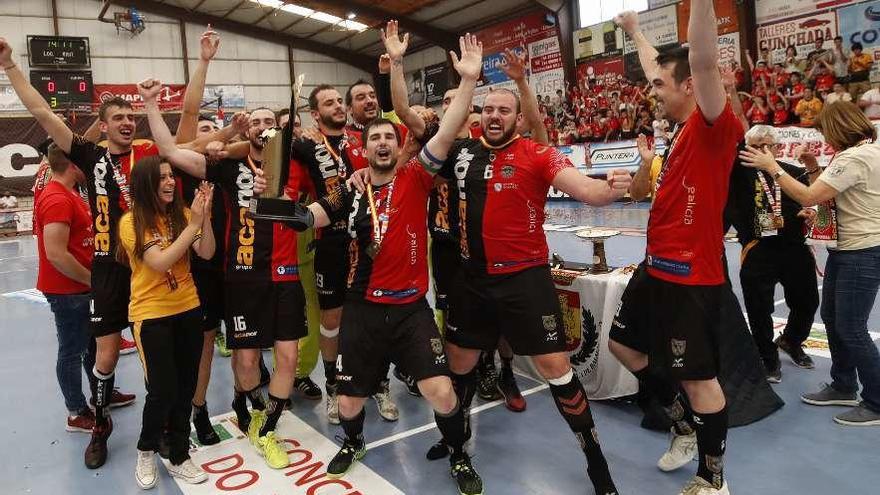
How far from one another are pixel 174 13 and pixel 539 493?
28733 millimetres

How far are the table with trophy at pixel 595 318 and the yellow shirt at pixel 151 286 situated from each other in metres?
2.53

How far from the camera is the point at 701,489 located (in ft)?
9.42

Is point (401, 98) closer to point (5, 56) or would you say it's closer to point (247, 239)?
point (247, 239)

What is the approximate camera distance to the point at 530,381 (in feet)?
16.0

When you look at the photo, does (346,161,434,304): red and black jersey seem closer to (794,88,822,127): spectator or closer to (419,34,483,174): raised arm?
(419,34,483,174): raised arm

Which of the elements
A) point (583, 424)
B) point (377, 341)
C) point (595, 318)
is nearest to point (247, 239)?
point (377, 341)

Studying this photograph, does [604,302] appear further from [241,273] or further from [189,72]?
[189,72]

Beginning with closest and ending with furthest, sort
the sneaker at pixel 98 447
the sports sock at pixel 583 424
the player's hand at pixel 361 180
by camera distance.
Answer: the sports sock at pixel 583 424
the player's hand at pixel 361 180
the sneaker at pixel 98 447

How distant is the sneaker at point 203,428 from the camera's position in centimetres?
404

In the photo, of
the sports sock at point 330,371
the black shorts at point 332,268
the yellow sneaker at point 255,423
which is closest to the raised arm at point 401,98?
the black shorts at point 332,268

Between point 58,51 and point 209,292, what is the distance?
78.6 ft

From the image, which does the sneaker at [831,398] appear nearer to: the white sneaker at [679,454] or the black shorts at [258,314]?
the white sneaker at [679,454]

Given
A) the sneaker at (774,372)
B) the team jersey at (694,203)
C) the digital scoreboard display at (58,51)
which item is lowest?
the sneaker at (774,372)

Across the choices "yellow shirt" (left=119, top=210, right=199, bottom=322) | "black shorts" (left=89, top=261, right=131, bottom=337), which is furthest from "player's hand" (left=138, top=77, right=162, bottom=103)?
"black shorts" (left=89, top=261, right=131, bottom=337)
